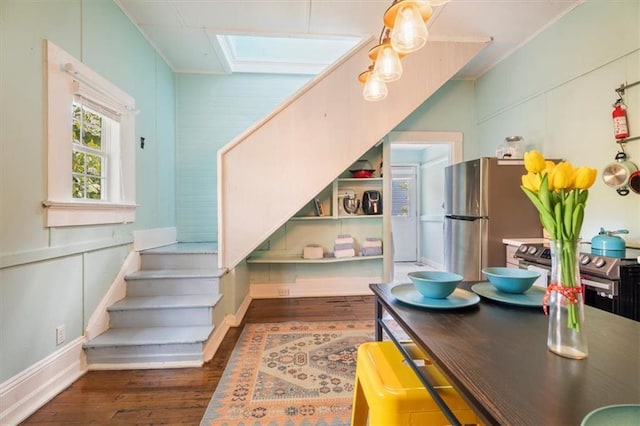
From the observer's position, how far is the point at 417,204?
6711 mm

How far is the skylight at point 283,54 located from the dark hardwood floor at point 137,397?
340 centimetres

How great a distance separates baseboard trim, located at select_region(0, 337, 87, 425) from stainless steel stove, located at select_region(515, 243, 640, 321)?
339 centimetres

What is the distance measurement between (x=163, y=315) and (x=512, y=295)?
8.32ft

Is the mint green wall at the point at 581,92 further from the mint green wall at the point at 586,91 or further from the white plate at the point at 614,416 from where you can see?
the white plate at the point at 614,416

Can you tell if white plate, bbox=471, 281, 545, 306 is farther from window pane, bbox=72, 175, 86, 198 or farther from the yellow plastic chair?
window pane, bbox=72, 175, 86, 198

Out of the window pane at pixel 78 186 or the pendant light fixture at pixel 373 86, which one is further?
the window pane at pixel 78 186

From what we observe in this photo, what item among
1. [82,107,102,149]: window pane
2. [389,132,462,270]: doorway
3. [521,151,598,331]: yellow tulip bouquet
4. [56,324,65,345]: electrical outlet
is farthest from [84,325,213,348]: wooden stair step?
[389,132,462,270]: doorway

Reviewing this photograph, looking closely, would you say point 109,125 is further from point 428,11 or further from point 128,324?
point 428,11

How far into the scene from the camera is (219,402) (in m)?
1.80

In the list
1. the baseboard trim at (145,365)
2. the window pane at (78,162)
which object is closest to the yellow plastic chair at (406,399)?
the baseboard trim at (145,365)

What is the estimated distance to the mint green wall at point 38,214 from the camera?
1634 millimetres

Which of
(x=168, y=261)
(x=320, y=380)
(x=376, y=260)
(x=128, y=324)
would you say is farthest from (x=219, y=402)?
(x=376, y=260)

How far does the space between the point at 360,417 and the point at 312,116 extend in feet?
8.31

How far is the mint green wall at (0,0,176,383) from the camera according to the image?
1.63m
